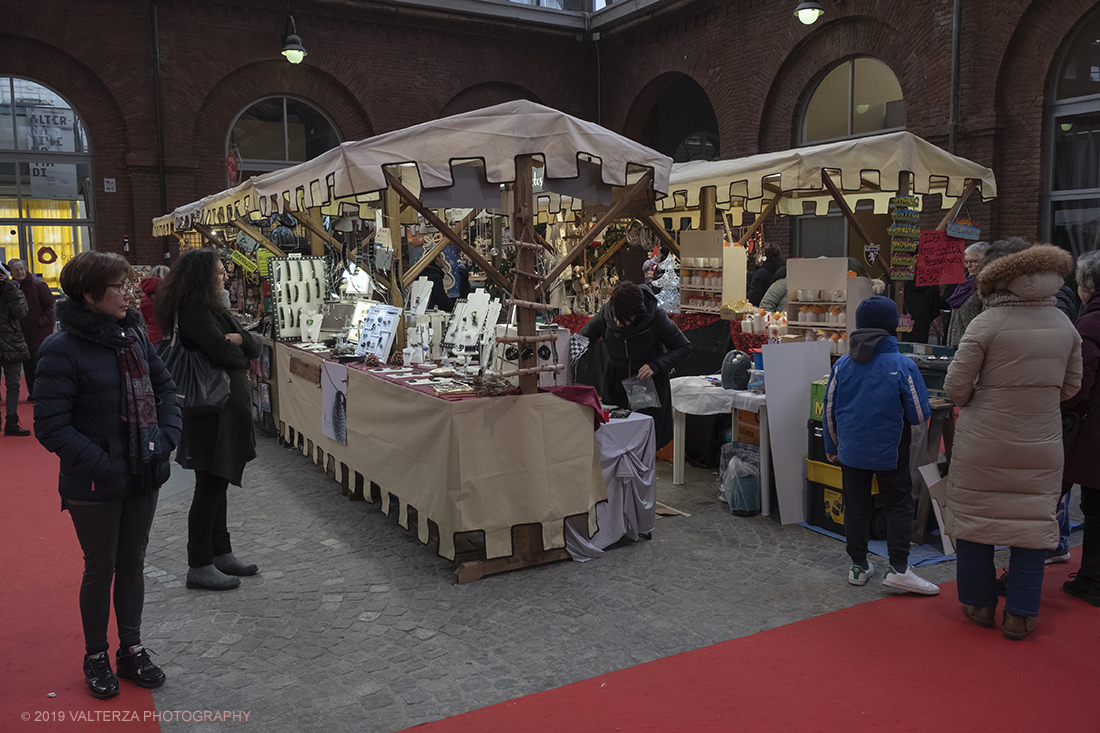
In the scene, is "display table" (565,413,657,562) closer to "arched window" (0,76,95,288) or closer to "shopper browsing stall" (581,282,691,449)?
"shopper browsing stall" (581,282,691,449)

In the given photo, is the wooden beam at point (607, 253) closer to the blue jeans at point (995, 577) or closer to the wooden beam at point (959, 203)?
the wooden beam at point (959, 203)

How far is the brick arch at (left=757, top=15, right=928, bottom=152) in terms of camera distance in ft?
38.4

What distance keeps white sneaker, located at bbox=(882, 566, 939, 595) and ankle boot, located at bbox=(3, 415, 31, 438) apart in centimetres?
843

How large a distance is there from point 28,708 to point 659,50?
15921 mm

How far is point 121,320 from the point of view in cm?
334

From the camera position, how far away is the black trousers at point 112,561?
3.24 meters

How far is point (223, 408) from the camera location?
4.32 meters

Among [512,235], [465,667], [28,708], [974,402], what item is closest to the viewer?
[28,708]

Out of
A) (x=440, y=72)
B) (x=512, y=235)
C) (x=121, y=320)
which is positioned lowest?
(x=121, y=320)

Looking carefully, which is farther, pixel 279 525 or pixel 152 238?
pixel 152 238

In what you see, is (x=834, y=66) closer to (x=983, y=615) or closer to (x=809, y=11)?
(x=809, y=11)

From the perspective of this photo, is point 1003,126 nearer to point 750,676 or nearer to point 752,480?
point 752,480

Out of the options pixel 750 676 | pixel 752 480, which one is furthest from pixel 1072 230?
pixel 750 676

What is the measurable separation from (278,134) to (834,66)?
33.1ft
